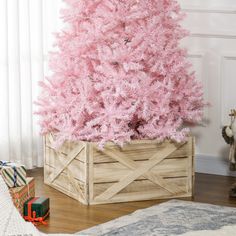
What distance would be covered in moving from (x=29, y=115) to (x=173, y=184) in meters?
1.15

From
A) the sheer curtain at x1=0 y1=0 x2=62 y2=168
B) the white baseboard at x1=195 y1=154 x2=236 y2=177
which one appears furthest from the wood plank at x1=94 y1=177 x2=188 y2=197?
the sheer curtain at x1=0 y1=0 x2=62 y2=168

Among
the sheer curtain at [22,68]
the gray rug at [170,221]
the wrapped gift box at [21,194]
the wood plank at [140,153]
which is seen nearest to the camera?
the gray rug at [170,221]

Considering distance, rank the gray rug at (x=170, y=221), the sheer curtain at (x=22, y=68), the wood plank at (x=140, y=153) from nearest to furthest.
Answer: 1. the gray rug at (x=170, y=221)
2. the wood plank at (x=140, y=153)
3. the sheer curtain at (x=22, y=68)

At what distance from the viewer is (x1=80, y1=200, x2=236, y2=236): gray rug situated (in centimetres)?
250

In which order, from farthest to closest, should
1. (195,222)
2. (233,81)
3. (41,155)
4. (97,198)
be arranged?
(41,155) < (233,81) < (97,198) < (195,222)

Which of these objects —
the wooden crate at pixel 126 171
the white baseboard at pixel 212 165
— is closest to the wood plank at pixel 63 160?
the wooden crate at pixel 126 171

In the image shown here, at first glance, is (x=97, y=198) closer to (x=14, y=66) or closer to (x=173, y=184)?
(x=173, y=184)

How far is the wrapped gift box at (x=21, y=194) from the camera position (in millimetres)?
2639

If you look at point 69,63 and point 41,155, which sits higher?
point 69,63

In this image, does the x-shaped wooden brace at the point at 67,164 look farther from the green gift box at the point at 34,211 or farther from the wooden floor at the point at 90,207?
the green gift box at the point at 34,211

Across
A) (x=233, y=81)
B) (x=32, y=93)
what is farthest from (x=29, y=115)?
(x=233, y=81)

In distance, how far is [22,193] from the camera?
2711 mm

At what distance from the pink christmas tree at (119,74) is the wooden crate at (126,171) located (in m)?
0.07


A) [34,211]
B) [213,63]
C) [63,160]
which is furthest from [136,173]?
[213,63]
